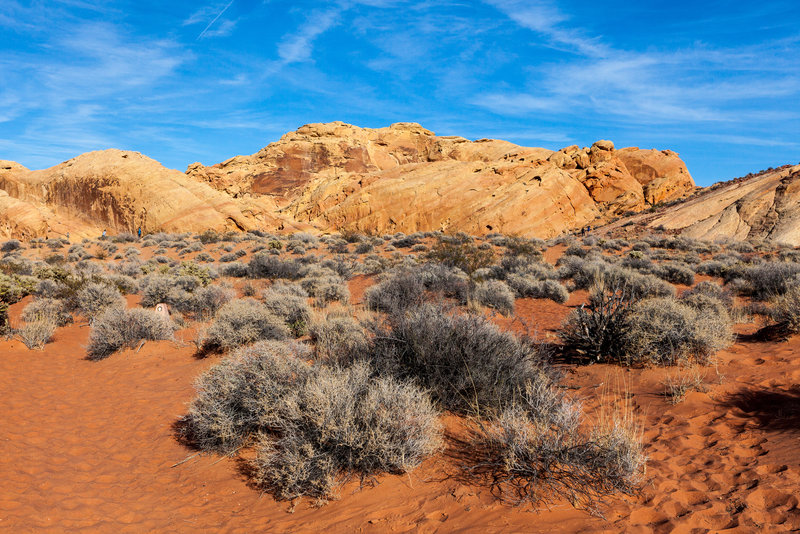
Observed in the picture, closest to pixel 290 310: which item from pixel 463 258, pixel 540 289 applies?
pixel 540 289

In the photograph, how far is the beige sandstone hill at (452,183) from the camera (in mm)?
33375

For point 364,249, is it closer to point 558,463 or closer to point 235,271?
point 235,271

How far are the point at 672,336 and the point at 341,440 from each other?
15.5 ft

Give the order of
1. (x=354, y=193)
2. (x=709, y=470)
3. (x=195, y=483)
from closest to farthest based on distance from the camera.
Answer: (x=709, y=470)
(x=195, y=483)
(x=354, y=193)

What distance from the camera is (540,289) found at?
40.4 ft

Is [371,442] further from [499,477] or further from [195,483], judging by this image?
[195,483]

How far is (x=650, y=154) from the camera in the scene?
44.9m

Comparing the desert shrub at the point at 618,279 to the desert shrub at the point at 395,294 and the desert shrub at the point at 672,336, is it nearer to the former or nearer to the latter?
the desert shrub at the point at 672,336

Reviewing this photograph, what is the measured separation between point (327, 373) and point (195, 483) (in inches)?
61.9

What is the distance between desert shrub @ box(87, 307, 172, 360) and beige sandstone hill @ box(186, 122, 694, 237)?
2621cm

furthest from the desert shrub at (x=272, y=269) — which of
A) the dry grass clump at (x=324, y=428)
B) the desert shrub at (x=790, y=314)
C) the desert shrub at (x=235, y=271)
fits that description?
the desert shrub at (x=790, y=314)

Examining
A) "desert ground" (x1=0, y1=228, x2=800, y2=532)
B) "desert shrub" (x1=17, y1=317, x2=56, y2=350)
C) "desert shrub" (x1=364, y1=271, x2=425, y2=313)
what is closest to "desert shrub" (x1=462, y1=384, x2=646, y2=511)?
"desert ground" (x1=0, y1=228, x2=800, y2=532)

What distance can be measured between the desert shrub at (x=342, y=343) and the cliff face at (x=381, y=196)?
26330 millimetres

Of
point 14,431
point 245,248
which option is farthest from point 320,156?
point 14,431
